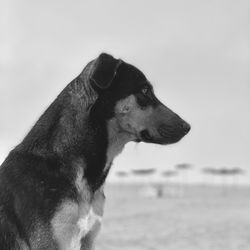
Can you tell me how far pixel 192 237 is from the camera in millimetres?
29719

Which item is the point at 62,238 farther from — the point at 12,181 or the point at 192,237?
the point at 192,237

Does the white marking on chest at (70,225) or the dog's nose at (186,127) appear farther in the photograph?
the dog's nose at (186,127)

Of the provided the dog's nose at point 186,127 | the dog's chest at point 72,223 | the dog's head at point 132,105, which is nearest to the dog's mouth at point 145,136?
the dog's head at point 132,105

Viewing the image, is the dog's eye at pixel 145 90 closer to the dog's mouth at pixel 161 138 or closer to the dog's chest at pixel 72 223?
the dog's mouth at pixel 161 138

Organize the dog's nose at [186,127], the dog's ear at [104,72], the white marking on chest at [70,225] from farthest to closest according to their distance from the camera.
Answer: the dog's nose at [186,127] → the dog's ear at [104,72] → the white marking on chest at [70,225]

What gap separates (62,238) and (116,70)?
5.18ft

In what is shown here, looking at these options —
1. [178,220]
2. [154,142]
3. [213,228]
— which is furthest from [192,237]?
[154,142]

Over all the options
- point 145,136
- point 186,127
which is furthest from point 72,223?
point 186,127

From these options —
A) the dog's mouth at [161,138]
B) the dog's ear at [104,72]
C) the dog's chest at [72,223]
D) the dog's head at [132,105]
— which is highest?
the dog's ear at [104,72]

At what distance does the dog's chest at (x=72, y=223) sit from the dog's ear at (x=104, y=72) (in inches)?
41.1

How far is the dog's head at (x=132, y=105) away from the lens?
6195mm

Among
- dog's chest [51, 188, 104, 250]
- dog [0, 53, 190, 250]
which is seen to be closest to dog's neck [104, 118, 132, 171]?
dog [0, 53, 190, 250]

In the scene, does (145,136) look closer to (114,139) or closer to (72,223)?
(114,139)

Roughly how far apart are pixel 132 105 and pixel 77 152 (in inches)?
25.5
